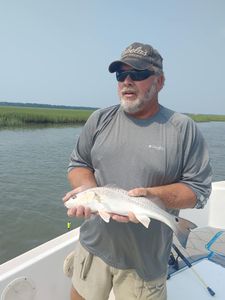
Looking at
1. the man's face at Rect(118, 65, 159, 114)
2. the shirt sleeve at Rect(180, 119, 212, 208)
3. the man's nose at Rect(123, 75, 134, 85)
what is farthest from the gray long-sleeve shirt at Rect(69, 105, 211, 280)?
the man's nose at Rect(123, 75, 134, 85)

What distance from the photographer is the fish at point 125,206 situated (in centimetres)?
224

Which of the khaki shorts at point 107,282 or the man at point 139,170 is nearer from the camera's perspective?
the man at point 139,170

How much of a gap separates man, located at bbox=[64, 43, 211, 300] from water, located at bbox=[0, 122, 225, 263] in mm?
6137

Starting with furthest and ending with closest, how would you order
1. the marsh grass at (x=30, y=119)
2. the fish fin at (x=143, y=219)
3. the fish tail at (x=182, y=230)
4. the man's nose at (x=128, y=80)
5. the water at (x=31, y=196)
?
the marsh grass at (x=30, y=119) → the water at (x=31, y=196) → the man's nose at (x=128, y=80) → the fish tail at (x=182, y=230) → the fish fin at (x=143, y=219)

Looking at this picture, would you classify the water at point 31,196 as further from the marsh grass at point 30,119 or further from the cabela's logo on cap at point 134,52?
the marsh grass at point 30,119

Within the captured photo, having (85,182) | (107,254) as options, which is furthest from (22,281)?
(85,182)

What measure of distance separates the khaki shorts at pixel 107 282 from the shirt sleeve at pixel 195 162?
0.73 metres

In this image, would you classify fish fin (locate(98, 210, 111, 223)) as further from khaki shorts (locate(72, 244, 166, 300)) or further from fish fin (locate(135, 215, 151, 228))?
khaki shorts (locate(72, 244, 166, 300))

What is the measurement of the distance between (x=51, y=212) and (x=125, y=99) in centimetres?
896

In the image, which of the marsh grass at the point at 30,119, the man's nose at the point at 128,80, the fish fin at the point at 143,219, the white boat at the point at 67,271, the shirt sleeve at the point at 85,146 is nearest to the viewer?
the fish fin at the point at 143,219

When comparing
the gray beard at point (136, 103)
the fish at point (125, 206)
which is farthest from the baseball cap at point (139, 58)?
the fish at point (125, 206)

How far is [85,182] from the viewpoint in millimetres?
2561

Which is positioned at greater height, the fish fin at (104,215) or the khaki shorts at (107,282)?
the fish fin at (104,215)

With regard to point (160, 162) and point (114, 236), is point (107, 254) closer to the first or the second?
point (114, 236)
